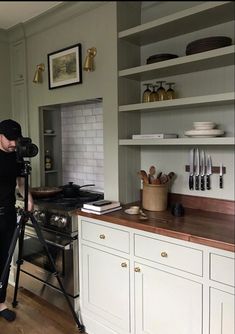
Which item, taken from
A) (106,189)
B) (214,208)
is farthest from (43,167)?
(214,208)

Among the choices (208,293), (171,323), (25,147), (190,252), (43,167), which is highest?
(25,147)

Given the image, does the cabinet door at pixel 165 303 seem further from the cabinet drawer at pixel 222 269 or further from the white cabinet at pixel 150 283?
the cabinet drawer at pixel 222 269

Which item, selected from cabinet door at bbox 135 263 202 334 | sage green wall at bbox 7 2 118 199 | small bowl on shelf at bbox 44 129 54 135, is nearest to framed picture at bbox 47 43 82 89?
sage green wall at bbox 7 2 118 199

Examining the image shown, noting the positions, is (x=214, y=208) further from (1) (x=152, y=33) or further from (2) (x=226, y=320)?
(1) (x=152, y=33)

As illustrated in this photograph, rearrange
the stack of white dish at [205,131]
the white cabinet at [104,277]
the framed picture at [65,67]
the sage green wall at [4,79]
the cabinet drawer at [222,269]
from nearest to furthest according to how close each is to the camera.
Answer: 1. the cabinet drawer at [222,269]
2. the stack of white dish at [205,131]
3. the white cabinet at [104,277]
4. the framed picture at [65,67]
5. the sage green wall at [4,79]

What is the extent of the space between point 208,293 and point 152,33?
64.5 inches

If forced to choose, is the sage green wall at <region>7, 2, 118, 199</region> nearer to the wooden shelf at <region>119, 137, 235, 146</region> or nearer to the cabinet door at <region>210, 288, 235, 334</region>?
the wooden shelf at <region>119, 137, 235, 146</region>

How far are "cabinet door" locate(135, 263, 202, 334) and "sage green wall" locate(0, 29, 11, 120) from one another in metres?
2.11

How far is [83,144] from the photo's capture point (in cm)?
288

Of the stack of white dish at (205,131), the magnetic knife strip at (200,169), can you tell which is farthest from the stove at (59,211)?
the stack of white dish at (205,131)

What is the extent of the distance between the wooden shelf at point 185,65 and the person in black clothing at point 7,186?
0.87 meters

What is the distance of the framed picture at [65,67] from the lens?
2.36 meters

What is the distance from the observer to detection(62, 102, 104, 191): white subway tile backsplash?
2.74 metres

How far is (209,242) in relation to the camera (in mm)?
1429
